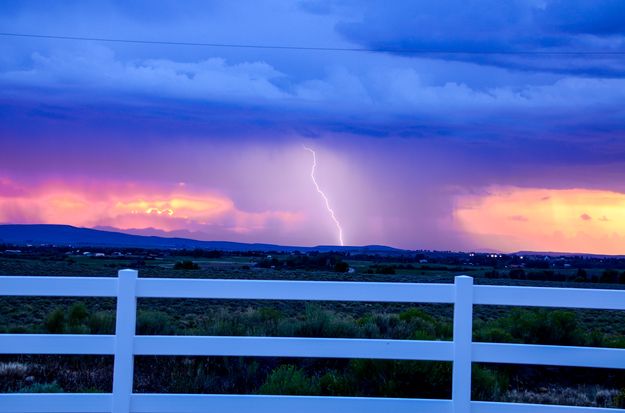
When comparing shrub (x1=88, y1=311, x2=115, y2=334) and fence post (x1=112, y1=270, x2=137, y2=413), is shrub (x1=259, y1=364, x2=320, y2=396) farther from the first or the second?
shrub (x1=88, y1=311, x2=115, y2=334)

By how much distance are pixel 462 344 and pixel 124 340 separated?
9.39 feet

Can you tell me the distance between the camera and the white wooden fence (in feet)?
21.6

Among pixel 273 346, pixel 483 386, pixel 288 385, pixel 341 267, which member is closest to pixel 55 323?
pixel 288 385

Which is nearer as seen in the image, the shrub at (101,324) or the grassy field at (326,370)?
the grassy field at (326,370)

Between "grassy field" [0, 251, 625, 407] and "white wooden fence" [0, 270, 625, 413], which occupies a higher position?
"white wooden fence" [0, 270, 625, 413]

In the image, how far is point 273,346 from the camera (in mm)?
6652

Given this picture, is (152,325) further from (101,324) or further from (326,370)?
(326,370)

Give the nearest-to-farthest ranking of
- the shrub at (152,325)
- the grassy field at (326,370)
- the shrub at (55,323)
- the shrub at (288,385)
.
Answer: the shrub at (288,385), the grassy field at (326,370), the shrub at (152,325), the shrub at (55,323)

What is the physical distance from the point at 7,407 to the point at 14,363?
6.38m

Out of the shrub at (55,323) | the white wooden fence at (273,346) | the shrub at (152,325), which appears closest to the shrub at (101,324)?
the shrub at (152,325)

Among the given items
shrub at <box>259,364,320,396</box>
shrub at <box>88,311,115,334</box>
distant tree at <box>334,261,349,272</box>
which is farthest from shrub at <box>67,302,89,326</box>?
distant tree at <box>334,261,349,272</box>

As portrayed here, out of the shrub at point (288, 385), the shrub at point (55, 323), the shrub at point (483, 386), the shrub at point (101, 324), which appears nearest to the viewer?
the shrub at point (288, 385)

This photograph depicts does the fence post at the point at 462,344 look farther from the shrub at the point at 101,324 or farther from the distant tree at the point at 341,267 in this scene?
the distant tree at the point at 341,267

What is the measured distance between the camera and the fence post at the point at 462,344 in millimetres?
6637
